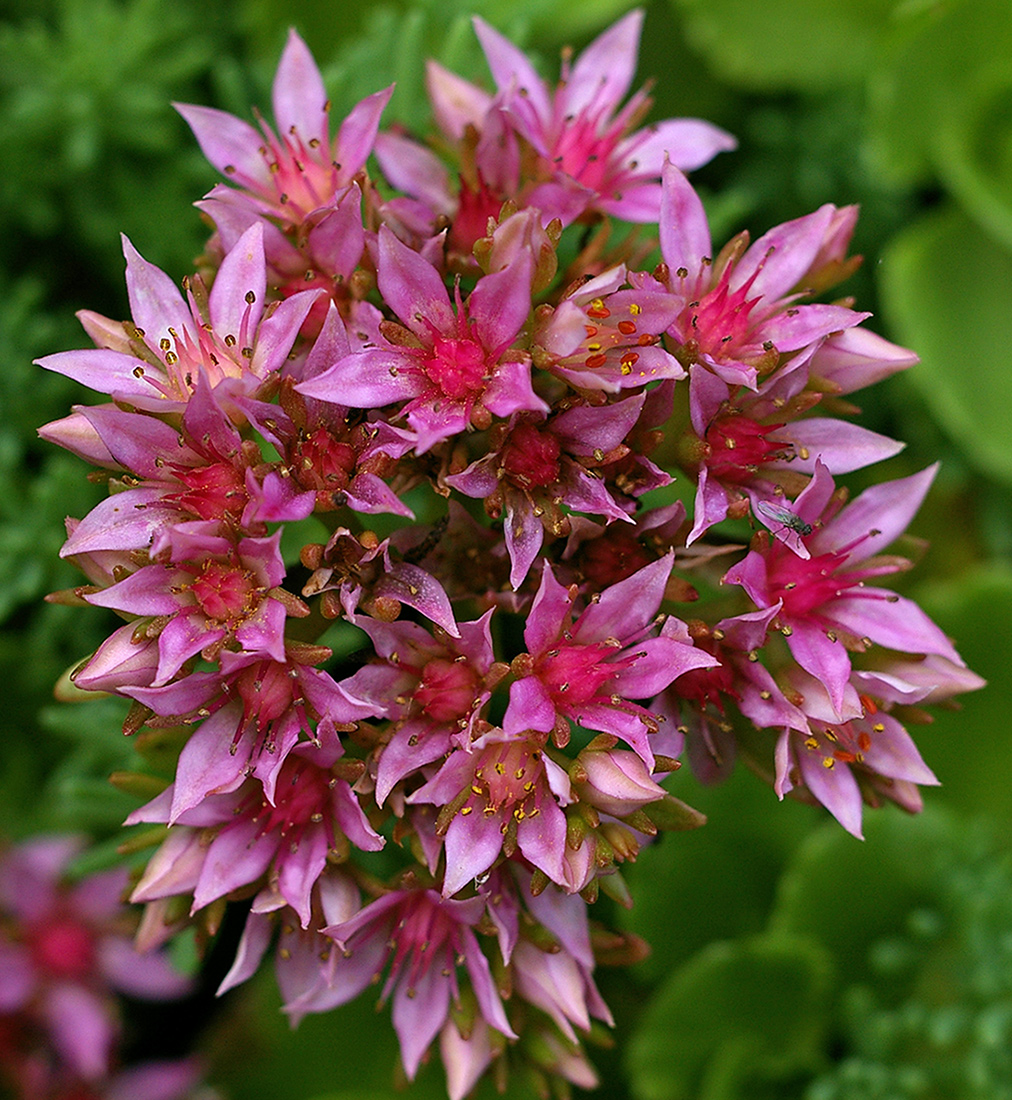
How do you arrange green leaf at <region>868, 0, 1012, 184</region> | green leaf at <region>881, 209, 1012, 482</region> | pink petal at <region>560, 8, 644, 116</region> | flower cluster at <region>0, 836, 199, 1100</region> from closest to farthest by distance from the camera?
pink petal at <region>560, 8, 644, 116</region>, flower cluster at <region>0, 836, 199, 1100</region>, green leaf at <region>868, 0, 1012, 184</region>, green leaf at <region>881, 209, 1012, 482</region>

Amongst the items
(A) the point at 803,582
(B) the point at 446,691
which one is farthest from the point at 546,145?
(B) the point at 446,691

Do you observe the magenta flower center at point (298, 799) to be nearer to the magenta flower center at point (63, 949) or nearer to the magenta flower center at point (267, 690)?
the magenta flower center at point (267, 690)

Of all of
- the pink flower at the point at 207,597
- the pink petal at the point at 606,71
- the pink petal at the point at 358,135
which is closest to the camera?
the pink flower at the point at 207,597

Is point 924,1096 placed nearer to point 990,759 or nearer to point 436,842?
point 990,759

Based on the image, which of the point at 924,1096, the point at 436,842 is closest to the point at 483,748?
the point at 436,842

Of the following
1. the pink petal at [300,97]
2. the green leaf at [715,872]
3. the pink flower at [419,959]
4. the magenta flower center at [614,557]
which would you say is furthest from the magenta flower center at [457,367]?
the green leaf at [715,872]

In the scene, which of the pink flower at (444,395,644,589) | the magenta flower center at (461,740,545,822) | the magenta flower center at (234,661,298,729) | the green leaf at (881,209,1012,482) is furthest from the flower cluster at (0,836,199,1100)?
the green leaf at (881,209,1012,482)

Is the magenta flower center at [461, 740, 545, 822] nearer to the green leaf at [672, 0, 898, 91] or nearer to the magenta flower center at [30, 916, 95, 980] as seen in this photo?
the magenta flower center at [30, 916, 95, 980]

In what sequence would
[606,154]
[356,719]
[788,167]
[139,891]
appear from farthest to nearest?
[788,167] < [606,154] < [139,891] < [356,719]
